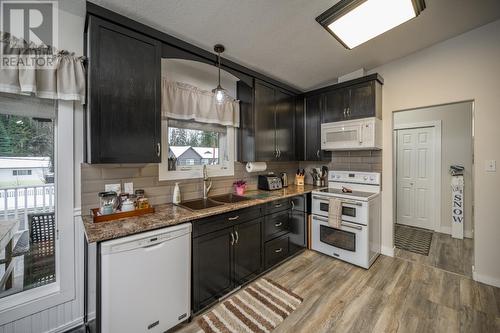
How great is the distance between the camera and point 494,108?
7.06 feet

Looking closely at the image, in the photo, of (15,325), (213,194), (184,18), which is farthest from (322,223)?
(15,325)

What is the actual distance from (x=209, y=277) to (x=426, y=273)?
260 cm

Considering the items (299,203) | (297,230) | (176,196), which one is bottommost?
(297,230)

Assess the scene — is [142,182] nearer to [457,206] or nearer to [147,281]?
[147,281]

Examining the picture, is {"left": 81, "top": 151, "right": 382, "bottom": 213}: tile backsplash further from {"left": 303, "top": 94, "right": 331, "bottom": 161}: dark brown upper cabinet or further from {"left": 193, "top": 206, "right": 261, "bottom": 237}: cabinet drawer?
{"left": 193, "top": 206, "right": 261, "bottom": 237}: cabinet drawer

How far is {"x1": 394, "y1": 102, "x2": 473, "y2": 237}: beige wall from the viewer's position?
3.42 meters

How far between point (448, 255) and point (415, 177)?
159 cm

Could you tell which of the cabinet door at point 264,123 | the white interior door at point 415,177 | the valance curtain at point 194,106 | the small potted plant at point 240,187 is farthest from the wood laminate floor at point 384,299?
the valance curtain at point 194,106

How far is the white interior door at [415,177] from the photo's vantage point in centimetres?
383

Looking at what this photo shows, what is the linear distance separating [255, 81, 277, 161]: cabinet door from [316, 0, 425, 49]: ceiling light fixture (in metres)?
1.11

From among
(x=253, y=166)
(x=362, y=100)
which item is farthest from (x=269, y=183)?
(x=362, y=100)

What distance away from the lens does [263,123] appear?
2.90m

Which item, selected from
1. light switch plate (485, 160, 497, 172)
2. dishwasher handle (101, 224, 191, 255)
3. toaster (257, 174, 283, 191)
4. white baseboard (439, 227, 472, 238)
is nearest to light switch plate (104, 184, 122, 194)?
dishwasher handle (101, 224, 191, 255)

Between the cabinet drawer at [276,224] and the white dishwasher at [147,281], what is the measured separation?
1043 mm
